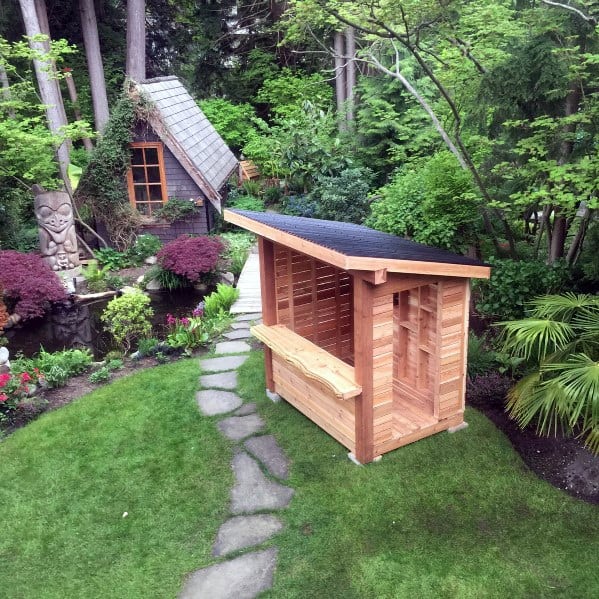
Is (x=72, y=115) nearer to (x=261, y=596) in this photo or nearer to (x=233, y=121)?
(x=233, y=121)

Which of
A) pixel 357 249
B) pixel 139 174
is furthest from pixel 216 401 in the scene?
pixel 139 174

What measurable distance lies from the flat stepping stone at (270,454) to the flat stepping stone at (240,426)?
14 cm

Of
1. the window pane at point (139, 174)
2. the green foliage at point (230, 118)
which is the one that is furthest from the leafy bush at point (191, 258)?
the green foliage at point (230, 118)

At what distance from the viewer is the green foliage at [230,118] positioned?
1908 centimetres

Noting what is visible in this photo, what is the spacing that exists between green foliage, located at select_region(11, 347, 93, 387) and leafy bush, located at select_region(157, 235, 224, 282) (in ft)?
10.7

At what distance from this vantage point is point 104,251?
12.7 meters

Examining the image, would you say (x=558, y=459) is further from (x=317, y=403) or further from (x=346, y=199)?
(x=346, y=199)

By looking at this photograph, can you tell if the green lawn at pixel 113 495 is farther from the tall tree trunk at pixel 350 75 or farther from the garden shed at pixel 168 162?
the tall tree trunk at pixel 350 75

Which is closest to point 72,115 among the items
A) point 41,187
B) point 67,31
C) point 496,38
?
point 67,31

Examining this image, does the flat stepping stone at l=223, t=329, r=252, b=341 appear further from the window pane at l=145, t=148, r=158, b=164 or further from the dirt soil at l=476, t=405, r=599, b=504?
the window pane at l=145, t=148, r=158, b=164

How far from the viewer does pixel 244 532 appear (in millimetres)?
4562

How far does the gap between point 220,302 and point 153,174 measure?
519cm

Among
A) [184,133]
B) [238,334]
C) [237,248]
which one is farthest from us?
[184,133]

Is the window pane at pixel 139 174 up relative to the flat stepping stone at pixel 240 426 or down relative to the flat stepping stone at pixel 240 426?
up
